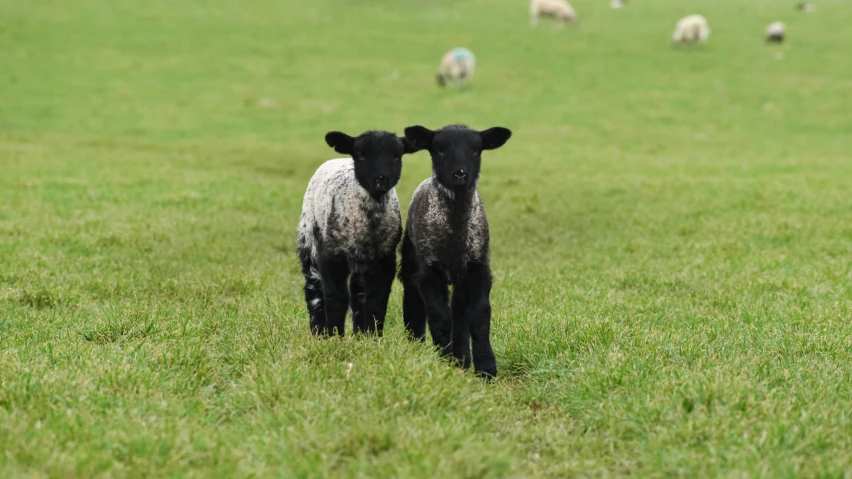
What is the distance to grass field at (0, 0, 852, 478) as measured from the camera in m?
5.09

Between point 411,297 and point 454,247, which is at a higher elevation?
point 454,247

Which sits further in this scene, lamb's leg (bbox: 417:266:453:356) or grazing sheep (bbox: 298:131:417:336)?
grazing sheep (bbox: 298:131:417:336)

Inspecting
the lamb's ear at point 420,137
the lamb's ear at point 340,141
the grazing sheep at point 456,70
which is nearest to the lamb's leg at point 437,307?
the lamb's ear at point 420,137

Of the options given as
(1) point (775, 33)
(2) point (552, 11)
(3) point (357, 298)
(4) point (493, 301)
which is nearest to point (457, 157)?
(3) point (357, 298)

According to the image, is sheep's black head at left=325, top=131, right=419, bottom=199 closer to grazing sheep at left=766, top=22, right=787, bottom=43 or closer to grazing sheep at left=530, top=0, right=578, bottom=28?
grazing sheep at left=766, top=22, right=787, bottom=43

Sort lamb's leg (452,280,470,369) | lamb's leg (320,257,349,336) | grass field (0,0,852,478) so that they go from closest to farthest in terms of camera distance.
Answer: grass field (0,0,852,478)
lamb's leg (452,280,470,369)
lamb's leg (320,257,349,336)

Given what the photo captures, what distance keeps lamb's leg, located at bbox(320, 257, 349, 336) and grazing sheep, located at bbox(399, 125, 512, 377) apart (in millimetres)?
761

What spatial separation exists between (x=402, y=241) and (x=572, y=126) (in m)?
30.4

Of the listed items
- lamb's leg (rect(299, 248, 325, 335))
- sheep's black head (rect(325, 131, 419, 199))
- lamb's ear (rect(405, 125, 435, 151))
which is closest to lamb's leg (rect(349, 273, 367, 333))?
lamb's leg (rect(299, 248, 325, 335))

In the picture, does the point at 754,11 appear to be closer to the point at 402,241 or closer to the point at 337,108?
the point at 337,108

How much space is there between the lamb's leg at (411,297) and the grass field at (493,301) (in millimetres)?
780

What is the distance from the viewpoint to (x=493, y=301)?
10367 mm

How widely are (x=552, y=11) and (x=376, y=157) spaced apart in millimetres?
56682

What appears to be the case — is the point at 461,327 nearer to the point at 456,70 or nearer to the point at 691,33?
the point at 456,70
